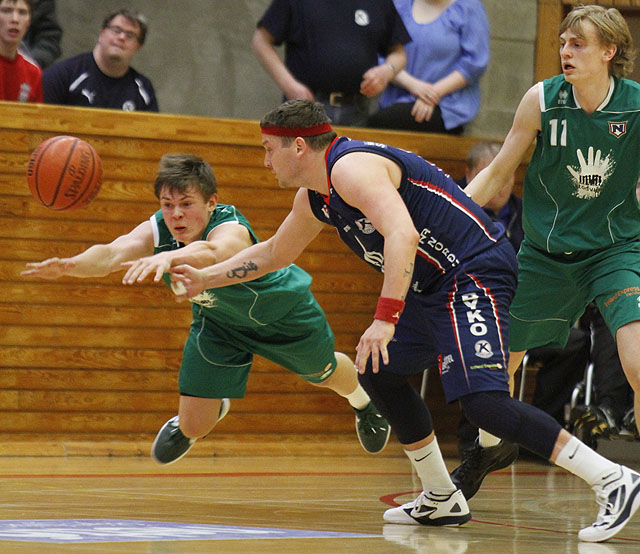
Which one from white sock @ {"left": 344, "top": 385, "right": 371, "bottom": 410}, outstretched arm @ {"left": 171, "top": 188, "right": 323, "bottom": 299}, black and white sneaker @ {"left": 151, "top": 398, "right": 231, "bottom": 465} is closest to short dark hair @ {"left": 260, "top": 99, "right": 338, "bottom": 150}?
outstretched arm @ {"left": 171, "top": 188, "right": 323, "bottom": 299}

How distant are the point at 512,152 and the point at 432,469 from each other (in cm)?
144

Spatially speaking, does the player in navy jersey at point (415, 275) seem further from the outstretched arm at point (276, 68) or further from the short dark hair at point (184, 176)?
the outstretched arm at point (276, 68)

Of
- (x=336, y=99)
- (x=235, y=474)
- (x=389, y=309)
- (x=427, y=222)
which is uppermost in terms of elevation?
(x=336, y=99)

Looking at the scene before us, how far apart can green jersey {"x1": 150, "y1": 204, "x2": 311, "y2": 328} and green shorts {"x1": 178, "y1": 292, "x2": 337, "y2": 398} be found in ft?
0.20

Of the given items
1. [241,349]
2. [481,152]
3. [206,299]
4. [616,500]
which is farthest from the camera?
[481,152]

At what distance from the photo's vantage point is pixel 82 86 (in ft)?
23.9

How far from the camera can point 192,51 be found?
29.0 feet

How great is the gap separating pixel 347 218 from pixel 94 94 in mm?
3836

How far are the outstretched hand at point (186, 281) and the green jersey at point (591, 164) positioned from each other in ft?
5.10

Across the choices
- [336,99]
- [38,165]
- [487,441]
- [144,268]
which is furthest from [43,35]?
[487,441]

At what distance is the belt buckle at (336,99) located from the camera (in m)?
7.76

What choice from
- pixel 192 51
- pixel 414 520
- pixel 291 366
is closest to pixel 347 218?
pixel 414 520

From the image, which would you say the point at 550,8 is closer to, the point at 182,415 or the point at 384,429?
the point at 384,429

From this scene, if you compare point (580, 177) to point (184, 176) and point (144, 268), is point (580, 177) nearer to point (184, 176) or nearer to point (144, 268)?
point (184, 176)
